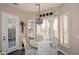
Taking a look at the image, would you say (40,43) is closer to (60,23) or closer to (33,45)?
(33,45)

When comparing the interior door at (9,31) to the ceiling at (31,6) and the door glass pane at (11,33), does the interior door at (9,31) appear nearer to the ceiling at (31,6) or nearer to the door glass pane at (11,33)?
the door glass pane at (11,33)

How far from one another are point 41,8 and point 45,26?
0.32 m

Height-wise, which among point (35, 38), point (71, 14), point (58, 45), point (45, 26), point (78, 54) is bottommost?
point (78, 54)

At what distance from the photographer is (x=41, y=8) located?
6.42 feet

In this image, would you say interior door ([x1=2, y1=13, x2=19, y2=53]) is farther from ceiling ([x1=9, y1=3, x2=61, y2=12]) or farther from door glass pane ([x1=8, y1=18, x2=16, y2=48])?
ceiling ([x1=9, y1=3, x2=61, y2=12])

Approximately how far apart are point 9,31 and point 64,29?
3.11ft

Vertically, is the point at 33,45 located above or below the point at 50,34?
below

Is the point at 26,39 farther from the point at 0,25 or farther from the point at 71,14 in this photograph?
the point at 71,14

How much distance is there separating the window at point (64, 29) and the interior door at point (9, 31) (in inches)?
30.8

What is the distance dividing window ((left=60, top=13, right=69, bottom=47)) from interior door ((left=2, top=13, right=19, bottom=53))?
0.78m

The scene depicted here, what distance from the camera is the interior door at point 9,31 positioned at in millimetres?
1923

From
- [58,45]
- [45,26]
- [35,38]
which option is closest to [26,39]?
[35,38]

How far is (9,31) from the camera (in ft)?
6.42

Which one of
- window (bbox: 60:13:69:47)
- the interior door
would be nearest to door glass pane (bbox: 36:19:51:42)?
window (bbox: 60:13:69:47)
